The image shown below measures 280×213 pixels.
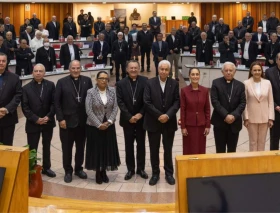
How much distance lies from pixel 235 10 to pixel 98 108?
2224 cm

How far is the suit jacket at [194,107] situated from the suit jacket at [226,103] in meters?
0.20

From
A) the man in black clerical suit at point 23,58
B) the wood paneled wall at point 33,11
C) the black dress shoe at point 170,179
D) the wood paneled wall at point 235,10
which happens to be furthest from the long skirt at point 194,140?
the wood paneled wall at point 235,10

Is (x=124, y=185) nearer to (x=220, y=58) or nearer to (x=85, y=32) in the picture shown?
(x=220, y=58)

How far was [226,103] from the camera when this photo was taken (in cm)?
695

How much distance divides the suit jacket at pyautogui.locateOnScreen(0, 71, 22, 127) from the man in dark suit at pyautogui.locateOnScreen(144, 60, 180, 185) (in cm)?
191

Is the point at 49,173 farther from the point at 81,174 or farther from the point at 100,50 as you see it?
the point at 100,50

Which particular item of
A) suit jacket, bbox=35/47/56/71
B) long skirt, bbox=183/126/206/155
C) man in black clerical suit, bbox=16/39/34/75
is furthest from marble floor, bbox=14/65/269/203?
man in black clerical suit, bbox=16/39/34/75


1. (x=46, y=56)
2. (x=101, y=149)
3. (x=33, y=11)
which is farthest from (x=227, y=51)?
(x=33, y=11)

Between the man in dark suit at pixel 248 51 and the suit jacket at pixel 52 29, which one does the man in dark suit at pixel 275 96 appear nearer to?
the man in dark suit at pixel 248 51

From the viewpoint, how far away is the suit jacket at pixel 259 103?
23.2 feet

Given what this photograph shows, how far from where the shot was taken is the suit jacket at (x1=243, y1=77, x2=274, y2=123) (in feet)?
23.2

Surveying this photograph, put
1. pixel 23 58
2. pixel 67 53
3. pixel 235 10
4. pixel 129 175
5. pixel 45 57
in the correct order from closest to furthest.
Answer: pixel 129 175, pixel 45 57, pixel 23 58, pixel 67 53, pixel 235 10

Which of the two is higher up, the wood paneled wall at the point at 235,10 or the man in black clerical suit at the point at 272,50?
the wood paneled wall at the point at 235,10

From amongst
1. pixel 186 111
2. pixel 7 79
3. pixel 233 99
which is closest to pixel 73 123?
pixel 7 79
